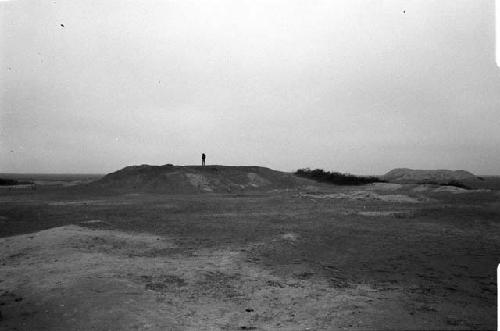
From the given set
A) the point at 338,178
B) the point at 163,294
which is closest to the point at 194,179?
the point at 338,178

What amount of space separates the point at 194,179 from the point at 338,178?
20.5 meters

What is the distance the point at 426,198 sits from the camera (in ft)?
76.5

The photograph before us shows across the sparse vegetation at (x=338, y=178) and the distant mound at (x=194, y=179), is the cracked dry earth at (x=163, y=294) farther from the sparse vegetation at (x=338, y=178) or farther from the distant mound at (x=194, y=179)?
the sparse vegetation at (x=338, y=178)

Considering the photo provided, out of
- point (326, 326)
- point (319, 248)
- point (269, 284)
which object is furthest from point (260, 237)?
point (326, 326)

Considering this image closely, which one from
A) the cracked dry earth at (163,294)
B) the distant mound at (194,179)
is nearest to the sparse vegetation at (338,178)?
the distant mound at (194,179)

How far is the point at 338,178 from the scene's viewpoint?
150 feet

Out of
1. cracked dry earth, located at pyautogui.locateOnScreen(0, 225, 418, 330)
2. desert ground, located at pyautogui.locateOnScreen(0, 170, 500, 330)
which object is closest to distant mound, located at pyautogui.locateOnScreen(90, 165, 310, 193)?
desert ground, located at pyautogui.locateOnScreen(0, 170, 500, 330)

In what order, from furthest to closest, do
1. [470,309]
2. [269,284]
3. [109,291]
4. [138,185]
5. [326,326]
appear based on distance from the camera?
[138,185] → [269,284] → [109,291] → [470,309] → [326,326]

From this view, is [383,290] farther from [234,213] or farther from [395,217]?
[234,213]

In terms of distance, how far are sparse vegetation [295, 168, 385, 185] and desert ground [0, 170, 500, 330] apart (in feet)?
97.7

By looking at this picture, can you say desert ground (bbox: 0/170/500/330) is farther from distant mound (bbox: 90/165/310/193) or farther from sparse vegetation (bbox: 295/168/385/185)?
sparse vegetation (bbox: 295/168/385/185)

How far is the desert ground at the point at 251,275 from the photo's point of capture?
5.03m

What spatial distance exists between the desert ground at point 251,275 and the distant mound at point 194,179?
18.0 metres

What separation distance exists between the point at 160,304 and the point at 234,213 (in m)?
11.5
